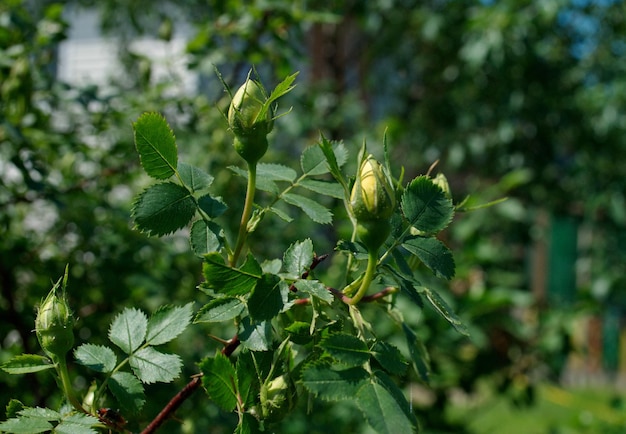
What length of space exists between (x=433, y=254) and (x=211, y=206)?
0.20 metres

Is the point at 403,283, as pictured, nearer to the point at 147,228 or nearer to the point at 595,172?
the point at 147,228

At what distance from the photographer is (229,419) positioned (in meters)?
1.42

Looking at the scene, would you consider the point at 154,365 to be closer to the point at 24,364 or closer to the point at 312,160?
the point at 24,364

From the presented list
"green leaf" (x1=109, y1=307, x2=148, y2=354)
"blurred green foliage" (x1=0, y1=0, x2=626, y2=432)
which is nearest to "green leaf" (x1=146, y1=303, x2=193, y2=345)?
"green leaf" (x1=109, y1=307, x2=148, y2=354)

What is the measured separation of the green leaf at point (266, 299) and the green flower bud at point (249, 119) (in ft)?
0.35

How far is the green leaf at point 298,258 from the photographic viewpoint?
0.62 m

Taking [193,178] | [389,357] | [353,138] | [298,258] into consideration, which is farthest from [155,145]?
[353,138]

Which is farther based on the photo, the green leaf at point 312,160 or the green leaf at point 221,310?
the green leaf at point 312,160

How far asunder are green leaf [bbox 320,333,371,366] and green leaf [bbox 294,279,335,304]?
0.10ft

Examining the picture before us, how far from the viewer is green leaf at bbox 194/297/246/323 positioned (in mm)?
583

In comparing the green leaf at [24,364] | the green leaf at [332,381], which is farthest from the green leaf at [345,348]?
the green leaf at [24,364]

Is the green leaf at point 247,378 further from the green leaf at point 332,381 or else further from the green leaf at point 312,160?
the green leaf at point 312,160

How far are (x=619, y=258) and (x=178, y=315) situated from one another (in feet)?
13.3

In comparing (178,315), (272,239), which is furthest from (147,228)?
(272,239)
